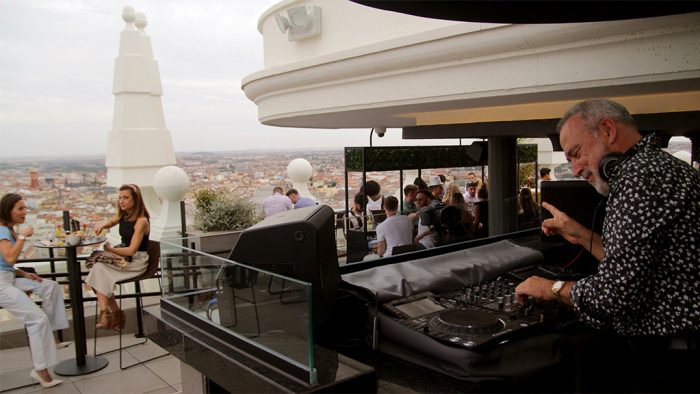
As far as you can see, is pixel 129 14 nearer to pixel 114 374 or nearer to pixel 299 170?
pixel 299 170

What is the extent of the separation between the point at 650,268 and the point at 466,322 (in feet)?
2.44

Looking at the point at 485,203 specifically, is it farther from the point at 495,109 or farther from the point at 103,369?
the point at 103,369

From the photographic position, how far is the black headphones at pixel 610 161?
6.82ft

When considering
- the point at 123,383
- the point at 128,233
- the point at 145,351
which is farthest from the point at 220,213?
the point at 123,383

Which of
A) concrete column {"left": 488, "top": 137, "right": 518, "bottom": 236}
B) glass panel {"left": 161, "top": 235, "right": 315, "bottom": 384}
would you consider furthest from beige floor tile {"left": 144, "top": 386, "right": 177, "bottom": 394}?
concrete column {"left": 488, "top": 137, "right": 518, "bottom": 236}

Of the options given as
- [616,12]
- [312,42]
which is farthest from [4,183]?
[616,12]

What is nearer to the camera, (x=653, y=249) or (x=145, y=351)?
Answer: (x=653, y=249)

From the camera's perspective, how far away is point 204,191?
946 cm

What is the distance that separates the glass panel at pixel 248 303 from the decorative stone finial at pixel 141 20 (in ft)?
34.1

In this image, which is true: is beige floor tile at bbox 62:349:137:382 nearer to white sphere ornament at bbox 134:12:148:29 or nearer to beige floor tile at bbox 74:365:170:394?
beige floor tile at bbox 74:365:170:394

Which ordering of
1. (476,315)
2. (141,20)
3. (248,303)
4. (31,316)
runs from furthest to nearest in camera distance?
(141,20) < (31,316) < (248,303) < (476,315)

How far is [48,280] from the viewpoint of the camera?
583 cm

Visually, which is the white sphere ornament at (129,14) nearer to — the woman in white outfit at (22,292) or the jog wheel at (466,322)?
the woman in white outfit at (22,292)

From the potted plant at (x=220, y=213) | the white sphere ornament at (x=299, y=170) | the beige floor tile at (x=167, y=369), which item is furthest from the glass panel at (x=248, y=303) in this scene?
the white sphere ornament at (x=299, y=170)
